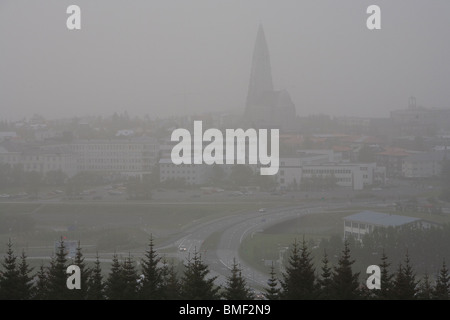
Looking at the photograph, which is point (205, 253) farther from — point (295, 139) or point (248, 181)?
point (295, 139)

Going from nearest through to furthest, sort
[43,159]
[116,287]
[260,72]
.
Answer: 1. [116,287]
2. [43,159]
3. [260,72]

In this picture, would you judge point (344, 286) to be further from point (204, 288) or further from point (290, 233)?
point (290, 233)

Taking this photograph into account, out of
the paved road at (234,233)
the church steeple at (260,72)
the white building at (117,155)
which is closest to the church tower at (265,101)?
the church steeple at (260,72)

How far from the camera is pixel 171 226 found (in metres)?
8.72

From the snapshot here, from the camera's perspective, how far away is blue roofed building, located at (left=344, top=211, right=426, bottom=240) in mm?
7375

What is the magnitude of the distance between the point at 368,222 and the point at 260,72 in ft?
22.4

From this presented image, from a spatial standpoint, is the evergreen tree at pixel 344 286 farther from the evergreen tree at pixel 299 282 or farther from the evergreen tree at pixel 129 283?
the evergreen tree at pixel 129 283

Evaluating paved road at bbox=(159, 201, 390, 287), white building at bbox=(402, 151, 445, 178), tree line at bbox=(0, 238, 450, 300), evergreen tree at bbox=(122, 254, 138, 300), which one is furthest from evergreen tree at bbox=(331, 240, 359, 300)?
white building at bbox=(402, 151, 445, 178)

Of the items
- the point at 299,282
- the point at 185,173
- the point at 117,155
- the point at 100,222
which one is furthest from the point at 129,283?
the point at 117,155

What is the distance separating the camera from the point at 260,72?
1391cm

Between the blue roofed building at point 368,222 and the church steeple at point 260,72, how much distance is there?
6.14 meters

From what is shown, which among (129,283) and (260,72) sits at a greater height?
(260,72)

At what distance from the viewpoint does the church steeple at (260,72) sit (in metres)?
13.4
